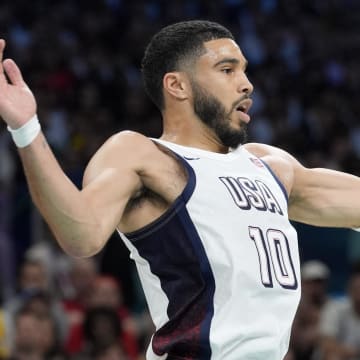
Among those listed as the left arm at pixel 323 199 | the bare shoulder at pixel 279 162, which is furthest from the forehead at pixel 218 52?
the left arm at pixel 323 199

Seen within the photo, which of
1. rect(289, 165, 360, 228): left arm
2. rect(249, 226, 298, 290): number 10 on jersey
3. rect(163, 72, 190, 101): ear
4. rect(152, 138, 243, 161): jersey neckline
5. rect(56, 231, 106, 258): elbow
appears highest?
rect(163, 72, 190, 101): ear

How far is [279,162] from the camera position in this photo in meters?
4.49

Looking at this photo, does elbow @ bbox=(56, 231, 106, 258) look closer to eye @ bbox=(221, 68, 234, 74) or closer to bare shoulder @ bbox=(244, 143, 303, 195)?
eye @ bbox=(221, 68, 234, 74)

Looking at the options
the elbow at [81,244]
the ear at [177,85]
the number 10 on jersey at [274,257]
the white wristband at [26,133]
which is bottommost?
the number 10 on jersey at [274,257]

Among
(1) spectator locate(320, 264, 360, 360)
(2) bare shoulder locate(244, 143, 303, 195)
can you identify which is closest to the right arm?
(2) bare shoulder locate(244, 143, 303, 195)

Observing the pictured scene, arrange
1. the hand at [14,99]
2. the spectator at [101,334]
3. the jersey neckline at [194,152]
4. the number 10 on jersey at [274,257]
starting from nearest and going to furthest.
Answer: the hand at [14,99] < the number 10 on jersey at [274,257] < the jersey neckline at [194,152] < the spectator at [101,334]

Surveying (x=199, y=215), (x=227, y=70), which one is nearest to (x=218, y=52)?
(x=227, y=70)

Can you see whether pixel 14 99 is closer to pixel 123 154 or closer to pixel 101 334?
pixel 123 154

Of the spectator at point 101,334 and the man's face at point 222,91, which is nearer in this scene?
the man's face at point 222,91

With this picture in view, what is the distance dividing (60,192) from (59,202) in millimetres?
30

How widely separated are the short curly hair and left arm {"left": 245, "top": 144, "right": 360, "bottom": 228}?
1.75ft

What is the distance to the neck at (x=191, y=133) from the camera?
4.24 m

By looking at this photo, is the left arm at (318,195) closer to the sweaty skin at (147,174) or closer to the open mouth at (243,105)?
the sweaty skin at (147,174)

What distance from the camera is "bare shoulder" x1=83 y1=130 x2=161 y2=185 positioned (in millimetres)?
3803
